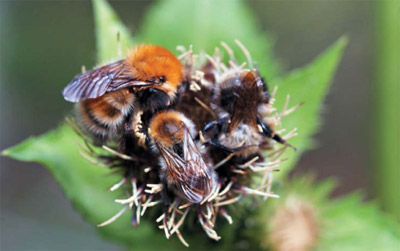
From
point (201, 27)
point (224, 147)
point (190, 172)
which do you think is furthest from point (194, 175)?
point (201, 27)

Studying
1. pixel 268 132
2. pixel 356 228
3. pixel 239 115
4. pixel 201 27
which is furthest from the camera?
pixel 201 27

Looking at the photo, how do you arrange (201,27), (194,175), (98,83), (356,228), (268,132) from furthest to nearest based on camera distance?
(201,27)
(356,228)
(268,132)
(98,83)
(194,175)

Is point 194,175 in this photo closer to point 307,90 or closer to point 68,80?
point 307,90

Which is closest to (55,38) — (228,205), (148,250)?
(148,250)

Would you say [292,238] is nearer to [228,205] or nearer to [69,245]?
[228,205]

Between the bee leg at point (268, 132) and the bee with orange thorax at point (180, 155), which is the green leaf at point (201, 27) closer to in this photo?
the bee leg at point (268, 132)

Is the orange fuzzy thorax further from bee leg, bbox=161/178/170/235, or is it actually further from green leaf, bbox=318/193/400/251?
green leaf, bbox=318/193/400/251

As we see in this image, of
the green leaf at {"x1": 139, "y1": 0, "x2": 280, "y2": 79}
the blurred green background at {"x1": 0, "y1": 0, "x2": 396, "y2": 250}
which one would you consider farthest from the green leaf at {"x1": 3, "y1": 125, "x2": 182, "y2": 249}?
the blurred green background at {"x1": 0, "y1": 0, "x2": 396, "y2": 250}
